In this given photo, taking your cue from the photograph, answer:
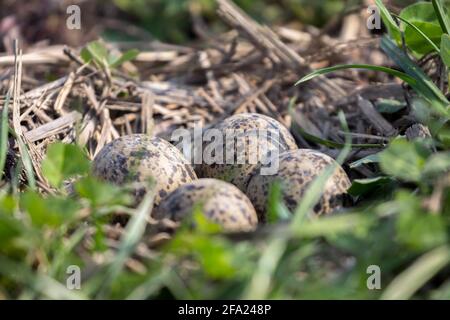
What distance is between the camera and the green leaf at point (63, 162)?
2.28m

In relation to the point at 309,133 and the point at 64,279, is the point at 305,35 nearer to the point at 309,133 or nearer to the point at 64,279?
the point at 309,133

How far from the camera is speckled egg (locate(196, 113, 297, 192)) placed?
2680mm

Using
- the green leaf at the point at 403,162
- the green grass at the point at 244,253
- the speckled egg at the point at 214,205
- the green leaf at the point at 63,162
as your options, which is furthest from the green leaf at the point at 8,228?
the green leaf at the point at 403,162

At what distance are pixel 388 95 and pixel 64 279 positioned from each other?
6.48 ft

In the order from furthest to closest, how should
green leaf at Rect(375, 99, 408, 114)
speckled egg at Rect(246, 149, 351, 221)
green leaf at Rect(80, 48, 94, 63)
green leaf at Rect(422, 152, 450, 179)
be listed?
green leaf at Rect(80, 48, 94, 63) → green leaf at Rect(375, 99, 408, 114) → speckled egg at Rect(246, 149, 351, 221) → green leaf at Rect(422, 152, 450, 179)

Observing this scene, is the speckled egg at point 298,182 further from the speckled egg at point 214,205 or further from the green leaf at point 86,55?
the green leaf at point 86,55

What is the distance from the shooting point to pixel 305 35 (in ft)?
14.7

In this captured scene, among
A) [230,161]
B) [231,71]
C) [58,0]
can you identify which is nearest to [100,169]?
[230,161]

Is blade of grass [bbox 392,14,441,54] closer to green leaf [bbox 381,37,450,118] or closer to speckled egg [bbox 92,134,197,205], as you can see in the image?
green leaf [bbox 381,37,450,118]

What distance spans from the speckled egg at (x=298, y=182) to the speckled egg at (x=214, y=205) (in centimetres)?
17

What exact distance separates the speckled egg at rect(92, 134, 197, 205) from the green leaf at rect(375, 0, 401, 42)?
959 mm

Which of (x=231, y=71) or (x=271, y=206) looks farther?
(x=231, y=71)

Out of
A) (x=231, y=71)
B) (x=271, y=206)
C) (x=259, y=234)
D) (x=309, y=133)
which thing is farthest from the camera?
(x=231, y=71)

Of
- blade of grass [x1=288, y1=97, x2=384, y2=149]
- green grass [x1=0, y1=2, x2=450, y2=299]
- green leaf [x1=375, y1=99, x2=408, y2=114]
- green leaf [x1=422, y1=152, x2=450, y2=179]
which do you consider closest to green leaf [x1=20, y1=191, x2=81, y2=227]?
green grass [x1=0, y1=2, x2=450, y2=299]
